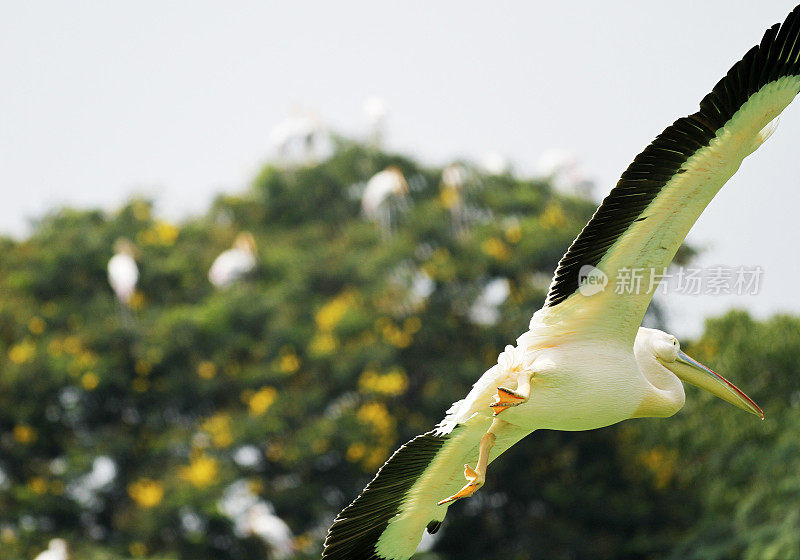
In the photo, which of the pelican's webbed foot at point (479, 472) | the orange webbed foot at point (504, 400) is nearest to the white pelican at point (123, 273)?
the pelican's webbed foot at point (479, 472)

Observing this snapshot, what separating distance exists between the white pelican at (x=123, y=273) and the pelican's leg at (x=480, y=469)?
471 inches

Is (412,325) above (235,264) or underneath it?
underneath

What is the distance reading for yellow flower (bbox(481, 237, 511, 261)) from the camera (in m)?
17.1

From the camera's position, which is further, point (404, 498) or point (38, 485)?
point (38, 485)

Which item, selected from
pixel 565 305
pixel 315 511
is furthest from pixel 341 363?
pixel 565 305

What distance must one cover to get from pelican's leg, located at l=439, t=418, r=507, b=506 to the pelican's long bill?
1.06m

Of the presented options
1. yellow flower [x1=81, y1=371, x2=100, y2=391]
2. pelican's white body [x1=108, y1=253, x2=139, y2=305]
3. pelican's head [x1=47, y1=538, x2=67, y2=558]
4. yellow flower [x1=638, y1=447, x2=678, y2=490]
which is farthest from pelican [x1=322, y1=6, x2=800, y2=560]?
pelican's white body [x1=108, y1=253, x2=139, y2=305]

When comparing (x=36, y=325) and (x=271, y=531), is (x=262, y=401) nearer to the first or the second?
(x=271, y=531)

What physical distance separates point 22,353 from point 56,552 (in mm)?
2767

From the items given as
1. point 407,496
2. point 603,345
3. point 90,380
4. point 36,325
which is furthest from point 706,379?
point 36,325

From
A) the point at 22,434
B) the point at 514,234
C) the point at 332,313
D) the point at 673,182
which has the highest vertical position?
the point at 673,182

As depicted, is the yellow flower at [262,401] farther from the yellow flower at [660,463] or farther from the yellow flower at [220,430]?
the yellow flower at [660,463]

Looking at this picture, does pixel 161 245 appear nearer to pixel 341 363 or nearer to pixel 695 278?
pixel 341 363

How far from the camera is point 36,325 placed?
666 inches
